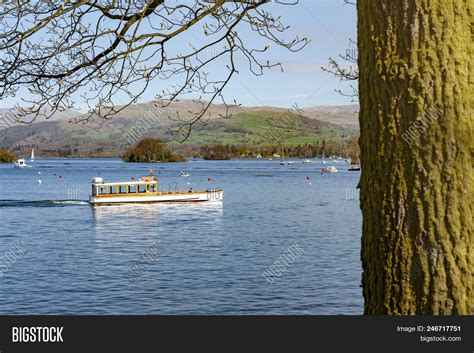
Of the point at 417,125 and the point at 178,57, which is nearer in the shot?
the point at 417,125

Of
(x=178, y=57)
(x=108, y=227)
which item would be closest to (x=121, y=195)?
(x=108, y=227)

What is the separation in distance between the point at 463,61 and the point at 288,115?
1119 cm

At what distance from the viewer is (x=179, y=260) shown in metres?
33.8

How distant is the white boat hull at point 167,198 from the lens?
205ft

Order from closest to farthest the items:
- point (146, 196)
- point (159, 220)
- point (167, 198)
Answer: point (159, 220) → point (146, 196) → point (167, 198)

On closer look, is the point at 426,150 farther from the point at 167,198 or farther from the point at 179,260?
the point at 167,198

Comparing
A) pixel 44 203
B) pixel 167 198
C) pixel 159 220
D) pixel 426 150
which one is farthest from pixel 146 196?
pixel 426 150

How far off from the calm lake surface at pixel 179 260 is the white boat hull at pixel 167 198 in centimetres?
72

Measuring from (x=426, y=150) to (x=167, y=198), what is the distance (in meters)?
60.0

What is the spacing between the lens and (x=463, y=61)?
378cm

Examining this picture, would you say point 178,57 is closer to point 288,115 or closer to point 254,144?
point 288,115

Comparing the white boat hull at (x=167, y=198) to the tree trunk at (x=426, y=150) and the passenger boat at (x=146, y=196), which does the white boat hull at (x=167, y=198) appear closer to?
the passenger boat at (x=146, y=196)

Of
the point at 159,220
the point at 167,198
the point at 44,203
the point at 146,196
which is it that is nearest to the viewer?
the point at 159,220
